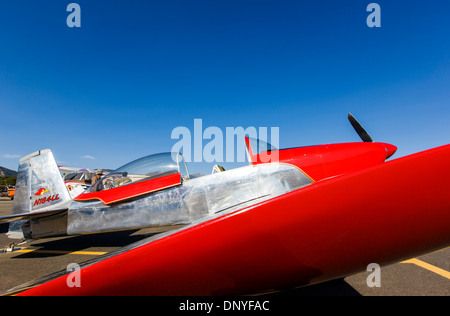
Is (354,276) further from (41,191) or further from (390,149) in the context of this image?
(41,191)

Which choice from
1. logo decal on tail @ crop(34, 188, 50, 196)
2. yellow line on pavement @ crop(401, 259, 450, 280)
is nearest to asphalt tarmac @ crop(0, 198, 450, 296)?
yellow line on pavement @ crop(401, 259, 450, 280)

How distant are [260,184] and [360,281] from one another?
4.89ft

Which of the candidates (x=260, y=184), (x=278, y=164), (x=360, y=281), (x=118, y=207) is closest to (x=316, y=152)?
(x=278, y=164)

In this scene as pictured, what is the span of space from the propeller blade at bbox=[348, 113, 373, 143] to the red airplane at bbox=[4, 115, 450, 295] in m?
1.85

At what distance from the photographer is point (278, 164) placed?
249cm

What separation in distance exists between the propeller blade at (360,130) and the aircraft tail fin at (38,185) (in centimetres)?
481

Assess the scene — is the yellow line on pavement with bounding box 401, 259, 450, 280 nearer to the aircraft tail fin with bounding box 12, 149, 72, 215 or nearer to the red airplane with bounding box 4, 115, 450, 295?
the red airplane with bounding box 4, 115, 450, 295

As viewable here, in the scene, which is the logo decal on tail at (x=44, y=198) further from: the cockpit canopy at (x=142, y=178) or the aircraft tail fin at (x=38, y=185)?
the cockpit canopy at (x=142, y=178)

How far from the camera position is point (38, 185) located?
4.18 meters

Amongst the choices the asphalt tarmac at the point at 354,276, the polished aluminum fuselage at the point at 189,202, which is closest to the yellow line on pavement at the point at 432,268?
the asphalt tarmac at the point at 354,276

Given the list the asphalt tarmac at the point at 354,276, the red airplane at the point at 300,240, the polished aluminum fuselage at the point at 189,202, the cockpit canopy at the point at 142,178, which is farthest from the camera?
the cockpit canopy at the point at 142,178

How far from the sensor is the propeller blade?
2940mm

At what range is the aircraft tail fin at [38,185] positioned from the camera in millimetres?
4047
